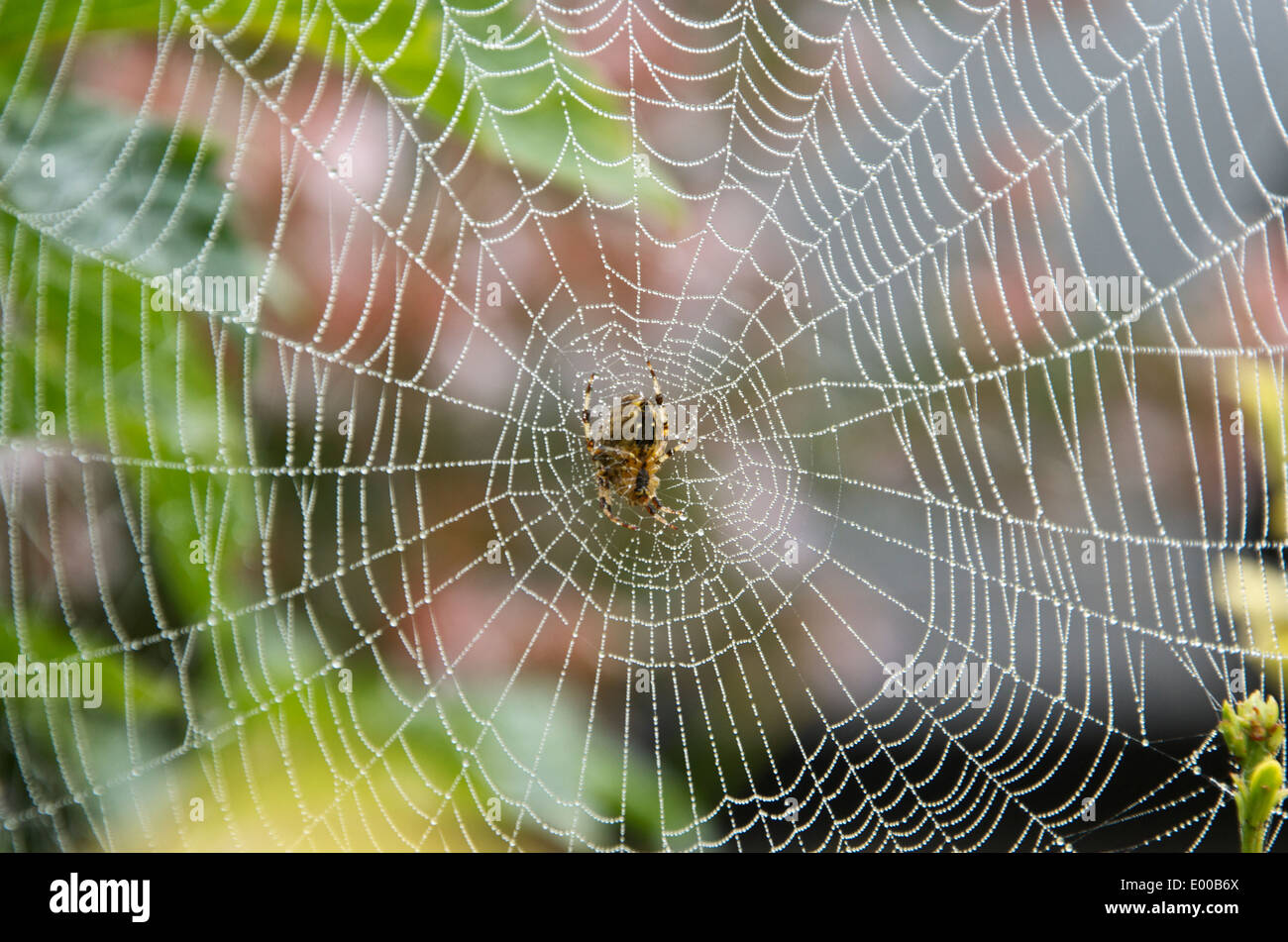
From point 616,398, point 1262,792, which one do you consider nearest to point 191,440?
point 616,398

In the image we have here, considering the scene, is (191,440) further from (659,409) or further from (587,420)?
(659,409)

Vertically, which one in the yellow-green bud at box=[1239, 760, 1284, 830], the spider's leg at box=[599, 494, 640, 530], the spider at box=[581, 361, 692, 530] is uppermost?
the spider at box=[581, 361, 692, 530]

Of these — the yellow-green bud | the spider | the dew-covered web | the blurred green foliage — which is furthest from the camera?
the spider

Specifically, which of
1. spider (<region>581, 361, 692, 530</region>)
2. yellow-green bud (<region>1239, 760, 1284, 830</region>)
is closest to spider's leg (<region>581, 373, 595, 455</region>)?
spider (<region>581, 361, 692, 530</region>)

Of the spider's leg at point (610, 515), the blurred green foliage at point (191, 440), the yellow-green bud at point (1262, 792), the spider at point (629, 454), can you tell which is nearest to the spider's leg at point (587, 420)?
the spider at point (629, 454)

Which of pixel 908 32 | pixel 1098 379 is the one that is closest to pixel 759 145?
pixel 908 32

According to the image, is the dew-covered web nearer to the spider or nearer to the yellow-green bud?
the spider
